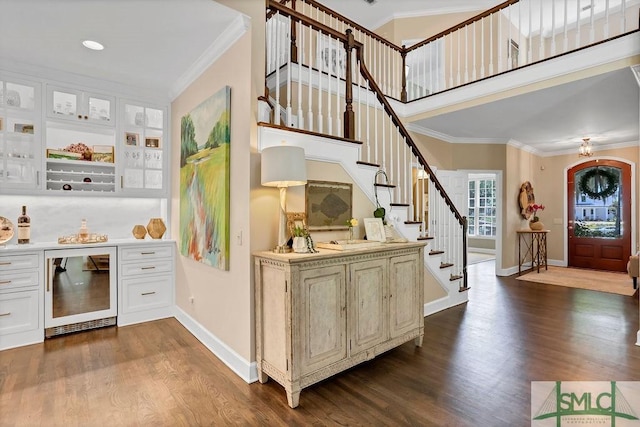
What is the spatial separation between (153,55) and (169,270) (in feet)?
8.00

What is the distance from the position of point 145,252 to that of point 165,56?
2216 mm

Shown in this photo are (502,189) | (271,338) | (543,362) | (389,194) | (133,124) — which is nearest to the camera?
(271,338)

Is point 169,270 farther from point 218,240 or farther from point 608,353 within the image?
point 608,353

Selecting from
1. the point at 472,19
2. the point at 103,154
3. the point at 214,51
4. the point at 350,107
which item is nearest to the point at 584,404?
the point at 350,107

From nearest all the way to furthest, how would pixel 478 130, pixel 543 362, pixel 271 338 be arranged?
pixel 271 338
pixel 543 362
pixel 478 130

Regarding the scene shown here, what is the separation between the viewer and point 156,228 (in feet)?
13.3

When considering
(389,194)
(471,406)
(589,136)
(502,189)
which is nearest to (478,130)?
(502,189)

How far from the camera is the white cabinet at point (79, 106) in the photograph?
11.5ft

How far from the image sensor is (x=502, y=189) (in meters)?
6.58

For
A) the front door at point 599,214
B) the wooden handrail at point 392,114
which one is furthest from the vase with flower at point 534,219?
the wooden handrail at point 392,114

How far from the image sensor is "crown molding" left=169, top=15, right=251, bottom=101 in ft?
8.39

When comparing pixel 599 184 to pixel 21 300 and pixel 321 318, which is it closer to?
pixel 321 318

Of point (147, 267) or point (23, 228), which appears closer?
point (23, 228)

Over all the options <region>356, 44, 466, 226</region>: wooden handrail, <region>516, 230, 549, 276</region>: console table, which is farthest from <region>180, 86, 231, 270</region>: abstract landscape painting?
<region>516, 230, 549, 276</region>: console table
